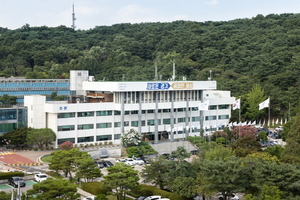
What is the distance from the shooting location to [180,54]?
110 m

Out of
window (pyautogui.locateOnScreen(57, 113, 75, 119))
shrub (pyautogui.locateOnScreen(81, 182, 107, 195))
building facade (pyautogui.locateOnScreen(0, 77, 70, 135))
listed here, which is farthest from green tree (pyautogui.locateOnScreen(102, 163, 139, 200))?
building facade (pyautogui.locateOnScreen(0, 77, 70, 135))

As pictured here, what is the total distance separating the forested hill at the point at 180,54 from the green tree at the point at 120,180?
44.6m

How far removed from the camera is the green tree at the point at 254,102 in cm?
7050

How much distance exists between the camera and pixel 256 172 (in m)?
30.8

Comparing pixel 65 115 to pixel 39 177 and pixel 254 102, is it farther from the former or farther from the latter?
pixel 254 102

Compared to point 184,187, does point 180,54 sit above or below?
above

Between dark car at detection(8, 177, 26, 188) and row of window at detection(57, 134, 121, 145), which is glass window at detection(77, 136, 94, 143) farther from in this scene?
dark car at detection(8, 177, 26, 188)

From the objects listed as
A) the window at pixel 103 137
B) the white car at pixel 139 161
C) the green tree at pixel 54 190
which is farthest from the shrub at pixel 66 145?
the green tree at pixel 54 190

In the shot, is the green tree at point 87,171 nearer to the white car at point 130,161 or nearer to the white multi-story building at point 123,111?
the white car at point 130,161

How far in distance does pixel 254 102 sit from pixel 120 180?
43.9m

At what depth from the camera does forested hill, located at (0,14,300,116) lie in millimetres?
85131

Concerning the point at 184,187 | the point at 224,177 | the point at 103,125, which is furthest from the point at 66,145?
the point at 224,177

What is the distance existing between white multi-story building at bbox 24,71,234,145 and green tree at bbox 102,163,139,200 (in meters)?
20.7

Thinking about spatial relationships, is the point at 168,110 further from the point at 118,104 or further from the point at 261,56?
the point at 261,56
